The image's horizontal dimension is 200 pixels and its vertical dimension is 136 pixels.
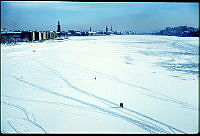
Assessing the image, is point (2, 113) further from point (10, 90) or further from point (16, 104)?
point (10, 90)

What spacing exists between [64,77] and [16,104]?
121 inches

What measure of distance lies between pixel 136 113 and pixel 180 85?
9.44 ft

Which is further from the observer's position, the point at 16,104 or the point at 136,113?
the point at 16,104

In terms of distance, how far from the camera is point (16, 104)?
4.62 metres

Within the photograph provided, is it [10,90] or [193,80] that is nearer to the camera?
[10,90]

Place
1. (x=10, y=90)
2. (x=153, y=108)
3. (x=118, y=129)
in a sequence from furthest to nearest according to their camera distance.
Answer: (x=10, y=90) → (x=153, y=108) → (x=118, y=129)

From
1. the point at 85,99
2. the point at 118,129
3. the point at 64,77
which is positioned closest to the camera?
the point at 118,129

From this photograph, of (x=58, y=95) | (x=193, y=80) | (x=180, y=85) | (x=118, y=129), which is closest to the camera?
(x=118, y=129)

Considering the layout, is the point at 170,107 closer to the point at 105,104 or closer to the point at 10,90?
the point at 105,104

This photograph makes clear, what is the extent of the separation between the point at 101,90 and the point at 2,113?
Result: 276 cm

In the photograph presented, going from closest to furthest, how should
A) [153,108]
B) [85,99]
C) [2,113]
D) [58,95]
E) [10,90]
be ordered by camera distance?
[2,113], [153,108], [85,99], [58,95], [10,90]

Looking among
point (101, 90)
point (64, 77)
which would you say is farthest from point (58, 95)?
point (64, 77)

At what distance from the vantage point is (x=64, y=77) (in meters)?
7.59

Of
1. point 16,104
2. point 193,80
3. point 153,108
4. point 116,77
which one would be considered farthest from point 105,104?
point 193,80
